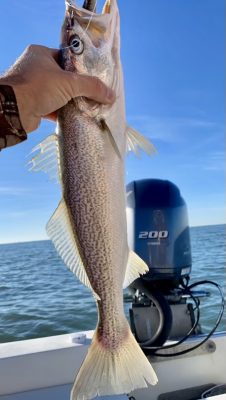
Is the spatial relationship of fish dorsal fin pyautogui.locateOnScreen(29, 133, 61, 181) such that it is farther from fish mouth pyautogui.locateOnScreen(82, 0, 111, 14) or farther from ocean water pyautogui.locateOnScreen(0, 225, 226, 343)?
ocean water pyautogui.locateOnScreen(0, 225, 226, 343)

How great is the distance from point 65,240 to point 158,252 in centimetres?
150

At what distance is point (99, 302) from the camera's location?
1847 mm

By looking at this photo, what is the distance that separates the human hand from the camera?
1595mm

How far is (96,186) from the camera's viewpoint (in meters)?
1.73

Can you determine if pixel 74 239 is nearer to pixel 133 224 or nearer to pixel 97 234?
pixel 97 234

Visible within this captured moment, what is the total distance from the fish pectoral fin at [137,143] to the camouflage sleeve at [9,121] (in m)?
0.50

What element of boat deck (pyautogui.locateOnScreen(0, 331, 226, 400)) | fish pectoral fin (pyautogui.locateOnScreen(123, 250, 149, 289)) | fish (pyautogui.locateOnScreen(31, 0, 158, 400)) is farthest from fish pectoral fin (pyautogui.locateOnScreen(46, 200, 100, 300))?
boat deck (pyautogui.locateOnScreen(0, 331, 226, 400))

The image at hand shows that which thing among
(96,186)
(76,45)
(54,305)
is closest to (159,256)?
(96,186)

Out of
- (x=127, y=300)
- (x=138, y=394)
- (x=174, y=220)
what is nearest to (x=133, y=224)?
(x=174, y=220)

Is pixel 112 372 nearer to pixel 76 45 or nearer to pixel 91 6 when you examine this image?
pixel 76 45

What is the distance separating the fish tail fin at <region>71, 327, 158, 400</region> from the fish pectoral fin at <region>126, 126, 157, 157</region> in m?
0.88

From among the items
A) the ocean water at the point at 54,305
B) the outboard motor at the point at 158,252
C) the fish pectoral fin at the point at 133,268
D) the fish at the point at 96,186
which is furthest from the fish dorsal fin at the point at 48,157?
the ocean water at the point at 54,305

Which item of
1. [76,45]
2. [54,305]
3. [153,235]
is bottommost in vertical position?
[54,305]

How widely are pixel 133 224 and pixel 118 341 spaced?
148 centimetres
